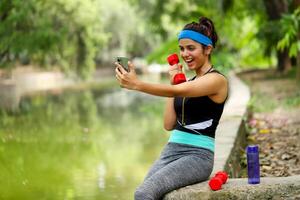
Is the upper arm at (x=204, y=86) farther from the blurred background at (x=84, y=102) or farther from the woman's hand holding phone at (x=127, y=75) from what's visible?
the blurred background at (x=84, y=102)

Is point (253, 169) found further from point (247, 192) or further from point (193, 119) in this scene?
point (193, 119)

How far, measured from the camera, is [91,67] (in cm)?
3219

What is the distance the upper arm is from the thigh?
466mm

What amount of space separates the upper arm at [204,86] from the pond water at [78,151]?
11.4 ft

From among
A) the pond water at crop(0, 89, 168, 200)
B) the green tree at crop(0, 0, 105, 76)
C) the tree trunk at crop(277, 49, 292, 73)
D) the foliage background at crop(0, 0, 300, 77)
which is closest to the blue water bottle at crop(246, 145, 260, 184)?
the pond water at crop(0, 89, 168, 200)

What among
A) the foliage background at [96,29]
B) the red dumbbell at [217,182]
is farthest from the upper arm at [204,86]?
the foliage background at [96,29]

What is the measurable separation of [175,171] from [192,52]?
83 centimetres

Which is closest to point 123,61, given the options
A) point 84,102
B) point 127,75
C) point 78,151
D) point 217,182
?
point 127,75

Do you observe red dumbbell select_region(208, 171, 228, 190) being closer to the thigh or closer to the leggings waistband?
the thigh

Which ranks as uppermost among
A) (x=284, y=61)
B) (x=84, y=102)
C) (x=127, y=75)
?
(x=127, y=75)

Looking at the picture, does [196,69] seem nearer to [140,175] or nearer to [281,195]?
[281,195]

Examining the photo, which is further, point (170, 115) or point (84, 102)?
point (84, 102)

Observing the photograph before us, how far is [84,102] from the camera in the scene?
24.4 meters

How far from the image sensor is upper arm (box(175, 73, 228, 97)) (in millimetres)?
3930
